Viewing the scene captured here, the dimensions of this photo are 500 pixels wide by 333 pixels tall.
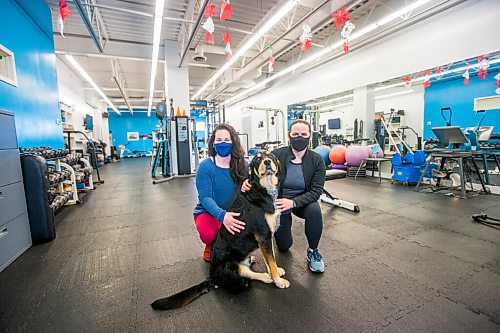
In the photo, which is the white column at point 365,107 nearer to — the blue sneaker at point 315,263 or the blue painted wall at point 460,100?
the blue painted wall at point 460,100

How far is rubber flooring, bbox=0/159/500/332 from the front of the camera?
1.34 metres

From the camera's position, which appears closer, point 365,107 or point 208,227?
point 208,227

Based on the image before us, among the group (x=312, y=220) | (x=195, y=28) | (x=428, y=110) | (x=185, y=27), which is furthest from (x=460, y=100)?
(x=312, y=220)

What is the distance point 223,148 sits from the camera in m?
1.79

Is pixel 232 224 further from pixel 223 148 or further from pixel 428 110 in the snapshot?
pixel 428 110

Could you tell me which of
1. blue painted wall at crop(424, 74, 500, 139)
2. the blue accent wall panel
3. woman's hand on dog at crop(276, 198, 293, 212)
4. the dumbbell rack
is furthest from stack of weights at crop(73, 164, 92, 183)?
the blue accent wall panel

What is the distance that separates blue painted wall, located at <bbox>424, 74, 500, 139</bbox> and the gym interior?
0.11m

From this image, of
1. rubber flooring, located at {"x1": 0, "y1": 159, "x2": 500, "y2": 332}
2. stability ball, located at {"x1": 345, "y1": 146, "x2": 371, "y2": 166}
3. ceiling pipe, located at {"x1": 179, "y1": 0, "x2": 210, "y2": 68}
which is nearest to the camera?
rubber flooring, located at {"x1": 0, "y1": 159, "x2": 500, "y2": 332}

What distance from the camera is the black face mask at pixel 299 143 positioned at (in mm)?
1972

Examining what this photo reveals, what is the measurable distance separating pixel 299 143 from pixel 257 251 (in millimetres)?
1114

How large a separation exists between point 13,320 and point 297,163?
2.18 metres

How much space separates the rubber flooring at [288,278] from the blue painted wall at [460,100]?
8258 mm

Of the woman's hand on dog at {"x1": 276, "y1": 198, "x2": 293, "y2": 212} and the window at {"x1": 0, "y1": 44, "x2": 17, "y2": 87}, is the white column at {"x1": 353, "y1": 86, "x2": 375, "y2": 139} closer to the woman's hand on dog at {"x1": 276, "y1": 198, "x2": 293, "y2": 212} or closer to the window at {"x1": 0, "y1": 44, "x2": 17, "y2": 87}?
the woman's hand on dog at {"x1": 276, "y1": 198, "x2": 293, "y2": 212}

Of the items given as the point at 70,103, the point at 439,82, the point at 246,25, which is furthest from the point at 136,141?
the point at 439,82
